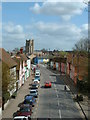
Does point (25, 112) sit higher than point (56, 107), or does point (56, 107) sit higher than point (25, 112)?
point (25, 112)

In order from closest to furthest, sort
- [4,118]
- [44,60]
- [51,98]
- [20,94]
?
[4,118], [51,98], [20,94], [44,60]

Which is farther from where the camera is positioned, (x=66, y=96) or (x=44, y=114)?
(x=66, y=96)

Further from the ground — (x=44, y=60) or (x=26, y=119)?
(x=44, y=60)

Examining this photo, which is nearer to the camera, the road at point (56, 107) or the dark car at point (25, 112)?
the dark car at point (25, 112)

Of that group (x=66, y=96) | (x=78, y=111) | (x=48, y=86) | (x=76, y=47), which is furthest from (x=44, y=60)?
(x=78, y=111)

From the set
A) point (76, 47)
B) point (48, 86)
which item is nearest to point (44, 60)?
point (76, 47)

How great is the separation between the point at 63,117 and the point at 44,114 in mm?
2084

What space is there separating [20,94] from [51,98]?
546 cm

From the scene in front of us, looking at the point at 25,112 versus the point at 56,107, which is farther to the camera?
the point at 56,107

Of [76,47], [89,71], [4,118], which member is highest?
[76,47]

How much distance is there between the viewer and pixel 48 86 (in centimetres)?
4278

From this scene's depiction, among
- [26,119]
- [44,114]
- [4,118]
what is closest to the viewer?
[26,119]

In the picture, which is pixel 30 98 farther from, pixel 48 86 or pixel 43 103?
pixel 48 86

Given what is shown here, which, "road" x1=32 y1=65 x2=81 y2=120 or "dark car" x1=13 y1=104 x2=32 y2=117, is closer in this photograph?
"dark car" x1=13 y1=104 x2=32 y2=117
